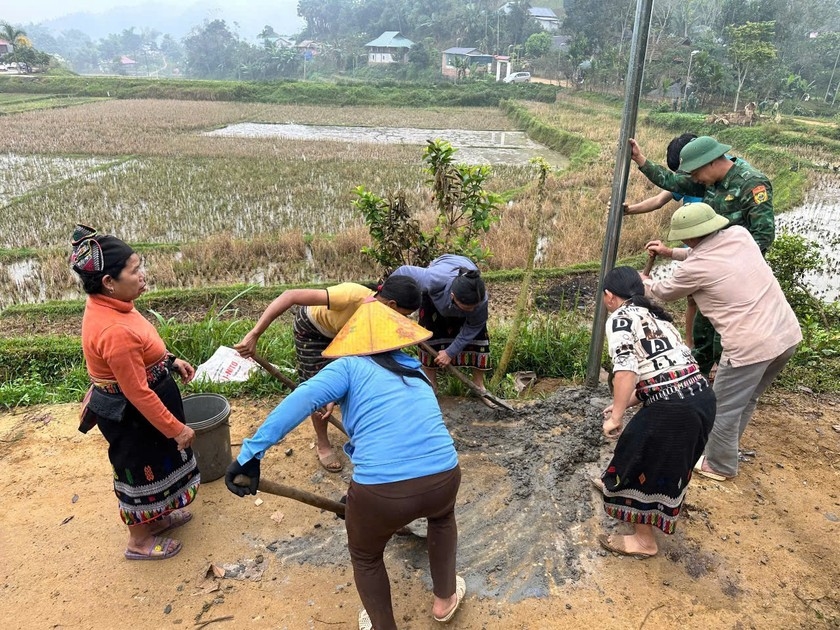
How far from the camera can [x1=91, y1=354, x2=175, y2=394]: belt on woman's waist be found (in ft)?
8.43

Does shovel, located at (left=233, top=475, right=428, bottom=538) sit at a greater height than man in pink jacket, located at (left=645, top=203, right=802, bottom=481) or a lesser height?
lesser

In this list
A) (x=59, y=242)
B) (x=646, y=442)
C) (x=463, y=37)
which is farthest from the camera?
(x=463, y=37)

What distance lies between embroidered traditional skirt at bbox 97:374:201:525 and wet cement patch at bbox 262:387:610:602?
596 millimetres

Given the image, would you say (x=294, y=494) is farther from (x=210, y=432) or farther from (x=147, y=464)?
(x=210, y=432)

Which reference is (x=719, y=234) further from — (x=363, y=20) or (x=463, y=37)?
(x=363, y=20)

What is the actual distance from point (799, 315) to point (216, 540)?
5238 millimetres

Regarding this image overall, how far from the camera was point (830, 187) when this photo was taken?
1346 cm

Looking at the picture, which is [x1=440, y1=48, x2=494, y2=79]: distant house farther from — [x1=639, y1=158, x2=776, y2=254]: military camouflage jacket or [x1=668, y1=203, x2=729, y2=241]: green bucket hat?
[x1=668, y1=203, x2=729, y2=241]: green bucket hat

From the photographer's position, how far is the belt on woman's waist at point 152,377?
2570mm

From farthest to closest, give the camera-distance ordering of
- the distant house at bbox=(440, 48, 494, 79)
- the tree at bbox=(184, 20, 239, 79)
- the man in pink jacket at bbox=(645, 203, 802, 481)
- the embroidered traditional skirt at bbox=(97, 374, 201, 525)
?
the tree at bbox=(184, 20, 239, 79) → the distant house at bbox=(440, 48, 494, 79) → the man in pink jacket at bbox=(645, 203, 802, 481) → the embroidered traditional skirt at bbox=(97, 374, 201, 525)

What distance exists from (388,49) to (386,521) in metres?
56.5

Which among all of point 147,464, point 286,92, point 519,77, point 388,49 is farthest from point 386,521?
point 388,49

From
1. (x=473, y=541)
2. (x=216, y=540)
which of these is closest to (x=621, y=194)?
(x=473, y=541)

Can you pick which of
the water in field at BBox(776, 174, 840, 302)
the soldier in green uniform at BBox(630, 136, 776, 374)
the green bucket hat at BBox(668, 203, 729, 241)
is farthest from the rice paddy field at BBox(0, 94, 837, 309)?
the green bucket hat at BBox(668, 203, 729, 241)
